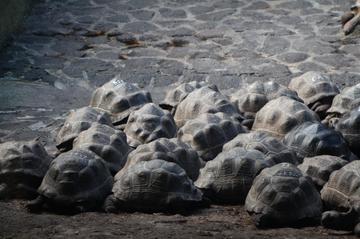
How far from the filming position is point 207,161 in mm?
6371

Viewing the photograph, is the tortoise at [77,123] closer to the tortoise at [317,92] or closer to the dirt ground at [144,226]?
the dirt ground at [144,226]

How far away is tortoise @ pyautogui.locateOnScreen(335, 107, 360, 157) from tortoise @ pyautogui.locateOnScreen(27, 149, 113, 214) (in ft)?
5.82

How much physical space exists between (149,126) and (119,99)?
2.82 ft

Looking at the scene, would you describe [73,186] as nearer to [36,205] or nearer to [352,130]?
[36,205]

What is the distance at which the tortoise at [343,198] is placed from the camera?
5266mm

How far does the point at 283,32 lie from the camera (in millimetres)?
10953

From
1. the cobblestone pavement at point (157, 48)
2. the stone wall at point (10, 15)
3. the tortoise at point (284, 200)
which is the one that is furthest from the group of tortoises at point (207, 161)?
the stone wall at point (10, 15)

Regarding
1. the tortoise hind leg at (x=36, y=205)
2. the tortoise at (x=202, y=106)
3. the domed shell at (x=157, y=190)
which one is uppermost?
the domed shell at (x=157, y=190)

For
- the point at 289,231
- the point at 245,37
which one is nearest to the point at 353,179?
the point at 289,231

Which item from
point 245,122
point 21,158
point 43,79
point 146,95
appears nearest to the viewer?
point 21,158

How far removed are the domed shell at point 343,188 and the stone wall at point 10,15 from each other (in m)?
5.99

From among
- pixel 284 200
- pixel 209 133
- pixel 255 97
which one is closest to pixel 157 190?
pixel 284 200

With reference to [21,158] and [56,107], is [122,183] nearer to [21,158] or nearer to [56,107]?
[21,158]

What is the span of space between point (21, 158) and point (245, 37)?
520cm
